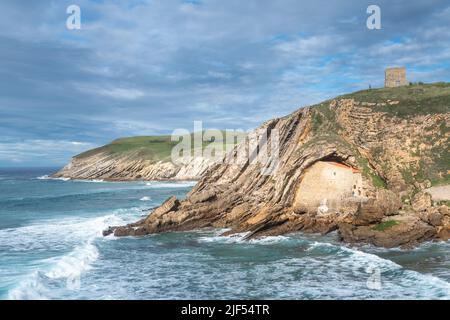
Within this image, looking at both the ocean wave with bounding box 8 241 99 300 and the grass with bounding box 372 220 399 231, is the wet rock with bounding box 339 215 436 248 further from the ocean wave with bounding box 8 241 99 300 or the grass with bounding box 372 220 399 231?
the ocean wave with bounding box 8 241 99 300

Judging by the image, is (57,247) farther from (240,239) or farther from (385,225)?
(385,225)

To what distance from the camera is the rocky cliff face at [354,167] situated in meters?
32.8

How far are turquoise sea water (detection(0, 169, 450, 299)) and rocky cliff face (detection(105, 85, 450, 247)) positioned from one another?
204 centimetres

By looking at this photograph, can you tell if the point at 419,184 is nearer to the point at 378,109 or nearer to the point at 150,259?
the point at 378,109

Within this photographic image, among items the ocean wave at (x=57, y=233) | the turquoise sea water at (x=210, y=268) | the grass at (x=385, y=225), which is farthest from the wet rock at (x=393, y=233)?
the ocean wave at (x=57, y=233)

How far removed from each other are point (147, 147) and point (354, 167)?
395 ft

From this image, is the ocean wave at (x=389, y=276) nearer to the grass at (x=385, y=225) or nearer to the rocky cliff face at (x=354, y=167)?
the rocky cliff face at (x=354, y=167)

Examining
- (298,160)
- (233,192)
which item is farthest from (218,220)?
(298,160)

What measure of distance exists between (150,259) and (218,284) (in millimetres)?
7447

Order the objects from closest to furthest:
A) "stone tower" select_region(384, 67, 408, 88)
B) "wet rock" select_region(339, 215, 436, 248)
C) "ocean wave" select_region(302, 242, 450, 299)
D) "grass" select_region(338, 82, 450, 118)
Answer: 1. "ocean wave" select_region(302, 242, 450, 299)
2. "wet rock" select_region(339, 215, 436, 248)
3. "grass" select_region(338, 82, 450, 118)
4. "stone tower" select_region(384, 67, 408, 88)

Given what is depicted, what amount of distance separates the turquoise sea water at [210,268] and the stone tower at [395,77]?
74.7 ft

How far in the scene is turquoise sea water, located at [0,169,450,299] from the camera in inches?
781

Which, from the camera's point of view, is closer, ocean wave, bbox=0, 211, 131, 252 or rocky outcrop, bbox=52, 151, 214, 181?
ocean wave, bbox=0, 211, 131, 252

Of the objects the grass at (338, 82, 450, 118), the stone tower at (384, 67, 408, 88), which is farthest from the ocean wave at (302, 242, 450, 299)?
the stone tower at (384, 67, 408, 88)
